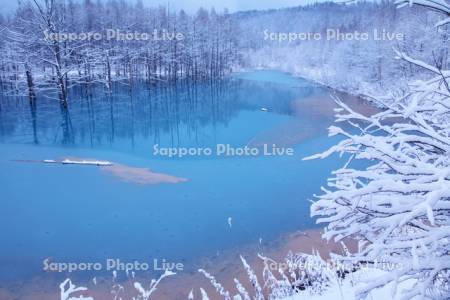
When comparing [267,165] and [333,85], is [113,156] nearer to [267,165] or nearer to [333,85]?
[267,165]

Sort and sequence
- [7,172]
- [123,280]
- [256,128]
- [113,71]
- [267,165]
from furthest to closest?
1. [113,71]
2. [256,128]
3. [267,165]
4. [7,172]
5. [123,280]

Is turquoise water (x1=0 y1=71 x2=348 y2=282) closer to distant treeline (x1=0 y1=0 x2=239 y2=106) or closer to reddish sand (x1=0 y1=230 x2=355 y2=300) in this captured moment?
reddish sand (x1=0 y1=230 x2=355 y2=300)

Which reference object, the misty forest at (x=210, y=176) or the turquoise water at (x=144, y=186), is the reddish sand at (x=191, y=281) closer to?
the misty forest at (x=210, y=176)

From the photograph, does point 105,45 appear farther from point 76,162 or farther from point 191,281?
point 191,281

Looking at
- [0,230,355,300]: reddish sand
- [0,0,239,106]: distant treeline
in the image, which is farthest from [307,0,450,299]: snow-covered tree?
[0,0,239,106]: distant treeline

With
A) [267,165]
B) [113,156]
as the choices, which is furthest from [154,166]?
[267,165]

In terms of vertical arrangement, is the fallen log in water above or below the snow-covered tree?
below

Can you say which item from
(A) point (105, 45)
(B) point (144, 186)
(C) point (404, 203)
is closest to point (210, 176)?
(B) point (144, 186)

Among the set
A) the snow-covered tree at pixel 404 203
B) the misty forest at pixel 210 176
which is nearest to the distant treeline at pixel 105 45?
the misty forest at pixel 210 176

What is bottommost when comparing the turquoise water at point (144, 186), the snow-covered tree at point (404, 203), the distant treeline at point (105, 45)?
the turquoise water at point (144, 186)
